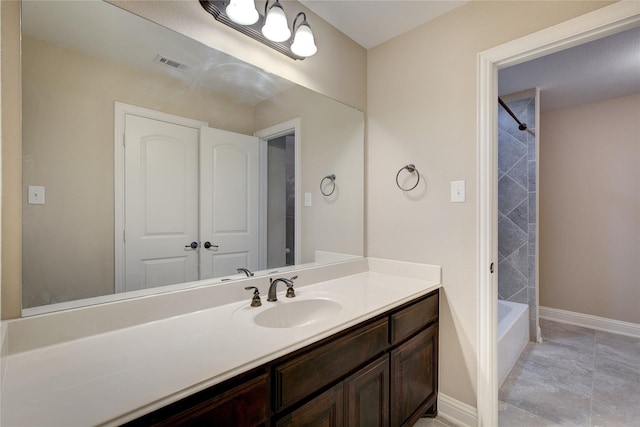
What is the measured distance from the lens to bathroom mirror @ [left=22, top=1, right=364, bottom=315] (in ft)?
3.05

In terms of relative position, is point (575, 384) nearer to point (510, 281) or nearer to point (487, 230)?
point (510, 281)

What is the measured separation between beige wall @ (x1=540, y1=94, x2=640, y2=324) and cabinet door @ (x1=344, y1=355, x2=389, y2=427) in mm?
3010

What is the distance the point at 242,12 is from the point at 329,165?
0.95 metres

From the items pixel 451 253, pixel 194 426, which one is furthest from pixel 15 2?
pixel 451 253

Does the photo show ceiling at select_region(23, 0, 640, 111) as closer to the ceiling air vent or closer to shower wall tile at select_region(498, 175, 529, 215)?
the ceiling air vent

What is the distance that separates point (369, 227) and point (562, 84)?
7.31 feet

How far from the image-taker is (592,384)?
6.55 ft

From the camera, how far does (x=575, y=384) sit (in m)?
2.00

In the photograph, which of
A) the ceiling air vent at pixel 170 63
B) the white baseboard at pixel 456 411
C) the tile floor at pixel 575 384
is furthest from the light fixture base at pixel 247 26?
the tile floor at pixel 575 384

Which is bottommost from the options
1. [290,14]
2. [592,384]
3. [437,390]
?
[592,384]

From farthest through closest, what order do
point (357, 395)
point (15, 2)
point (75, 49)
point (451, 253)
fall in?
point (451, 253) < point (357, 395) < point (75, 49) < point (15, 2)

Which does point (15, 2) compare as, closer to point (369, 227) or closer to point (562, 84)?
point (369, 227)

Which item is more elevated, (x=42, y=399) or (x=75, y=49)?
(x=75, y=49)

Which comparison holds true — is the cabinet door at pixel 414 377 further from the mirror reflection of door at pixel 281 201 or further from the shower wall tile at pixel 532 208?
the shower wall tile at pixel 532 208
